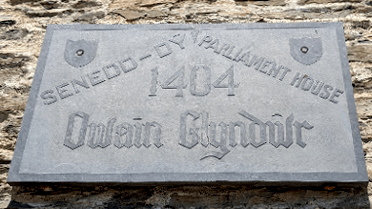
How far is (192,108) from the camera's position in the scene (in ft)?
7.69

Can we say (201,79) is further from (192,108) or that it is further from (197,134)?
(197,134)

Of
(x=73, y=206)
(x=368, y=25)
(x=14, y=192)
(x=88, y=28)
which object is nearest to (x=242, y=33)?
(x=368, y=25)

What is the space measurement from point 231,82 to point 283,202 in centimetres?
71

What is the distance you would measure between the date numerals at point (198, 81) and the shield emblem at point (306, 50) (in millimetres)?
388

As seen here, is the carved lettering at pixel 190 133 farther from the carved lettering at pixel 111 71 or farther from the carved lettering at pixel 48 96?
the carved lettering at pixel 48 96

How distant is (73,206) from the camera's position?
2.18m

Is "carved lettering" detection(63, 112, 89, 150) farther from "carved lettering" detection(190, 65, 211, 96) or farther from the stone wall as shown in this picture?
"carved lettering" detection(190, 65, 211, 96)

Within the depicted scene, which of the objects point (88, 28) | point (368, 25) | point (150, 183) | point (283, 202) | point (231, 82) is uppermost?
point (88, 28)

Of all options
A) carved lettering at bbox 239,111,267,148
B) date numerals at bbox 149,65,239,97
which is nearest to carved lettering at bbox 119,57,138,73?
date numerals at bbox 149,65,239,97

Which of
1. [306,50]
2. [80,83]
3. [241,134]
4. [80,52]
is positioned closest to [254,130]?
[241,134]

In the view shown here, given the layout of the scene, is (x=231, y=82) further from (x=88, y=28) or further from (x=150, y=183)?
(x=88, y=28)

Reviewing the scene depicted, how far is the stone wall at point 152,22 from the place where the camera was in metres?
2.14

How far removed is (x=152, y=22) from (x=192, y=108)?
2.54ft

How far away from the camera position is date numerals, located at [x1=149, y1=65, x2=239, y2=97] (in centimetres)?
241
